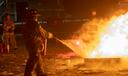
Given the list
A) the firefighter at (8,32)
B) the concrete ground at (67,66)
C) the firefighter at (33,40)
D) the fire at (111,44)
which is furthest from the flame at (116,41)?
the firefighter at (8,32)

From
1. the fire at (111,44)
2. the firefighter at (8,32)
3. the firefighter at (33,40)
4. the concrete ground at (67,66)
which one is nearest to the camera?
the firefighter at (33,40)

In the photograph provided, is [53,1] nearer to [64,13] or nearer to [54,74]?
[64,13]

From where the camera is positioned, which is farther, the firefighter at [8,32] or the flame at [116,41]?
the firefighter at [8,32]

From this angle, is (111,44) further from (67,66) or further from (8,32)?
(8,32)

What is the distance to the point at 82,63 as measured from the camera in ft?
49.2

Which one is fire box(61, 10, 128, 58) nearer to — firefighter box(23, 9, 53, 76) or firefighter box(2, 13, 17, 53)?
firefighter box(23, 9, 53, 76)

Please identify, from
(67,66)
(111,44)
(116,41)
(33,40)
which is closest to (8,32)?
(67,66)

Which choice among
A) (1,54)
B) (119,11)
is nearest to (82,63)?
(1,54)

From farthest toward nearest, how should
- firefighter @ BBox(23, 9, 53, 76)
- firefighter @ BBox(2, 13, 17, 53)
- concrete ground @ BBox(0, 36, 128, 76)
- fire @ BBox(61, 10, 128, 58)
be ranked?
1. firefighter @ BBox(2, 13, 17, 53)
2. fire @ BBox(61, 10, 128, 58)
3. concrete ground @ BBox(0, 36, 128, 76)
4. firefighter @ BBox(23, 9, 53, 76)

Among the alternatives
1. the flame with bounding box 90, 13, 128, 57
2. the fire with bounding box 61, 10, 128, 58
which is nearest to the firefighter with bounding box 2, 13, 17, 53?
the fire with bounding box 61, 10, 128, 58

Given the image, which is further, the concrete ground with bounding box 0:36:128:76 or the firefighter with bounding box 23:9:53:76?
the concrete ground with bounding box 0:36:128:76

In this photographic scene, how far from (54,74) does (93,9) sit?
48.5 feet

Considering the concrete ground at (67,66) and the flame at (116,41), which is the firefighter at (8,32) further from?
the flame at (116,41)

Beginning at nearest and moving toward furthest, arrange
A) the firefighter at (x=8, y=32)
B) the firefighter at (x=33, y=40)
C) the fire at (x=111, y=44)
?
the firefighter at (x=33, y=40) < the fire at (x=111, y=44) < the firefighter at (x=8, y=32)
